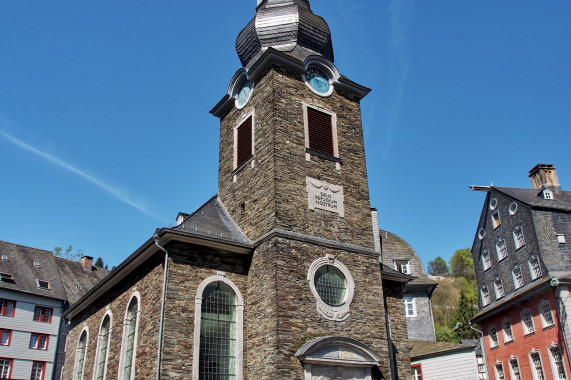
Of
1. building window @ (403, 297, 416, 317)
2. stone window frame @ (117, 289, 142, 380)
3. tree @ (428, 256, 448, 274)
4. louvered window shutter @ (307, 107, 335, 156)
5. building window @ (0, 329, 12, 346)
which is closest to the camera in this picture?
stone window frame @ (117, 289, 142, 380)

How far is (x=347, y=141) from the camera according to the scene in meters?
19.1

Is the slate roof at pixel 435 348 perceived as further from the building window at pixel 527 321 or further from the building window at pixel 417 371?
the building window at pixel 527 321

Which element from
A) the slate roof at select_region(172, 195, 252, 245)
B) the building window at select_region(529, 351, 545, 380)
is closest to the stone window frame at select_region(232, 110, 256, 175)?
the slate roof at select_region(172, 195, 252, 245)

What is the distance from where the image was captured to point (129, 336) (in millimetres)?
17016

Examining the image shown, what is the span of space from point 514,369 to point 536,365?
8.09 feet

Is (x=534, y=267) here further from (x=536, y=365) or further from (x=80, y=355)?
(x=80, y=355)

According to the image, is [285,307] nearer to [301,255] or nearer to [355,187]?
[301,255]

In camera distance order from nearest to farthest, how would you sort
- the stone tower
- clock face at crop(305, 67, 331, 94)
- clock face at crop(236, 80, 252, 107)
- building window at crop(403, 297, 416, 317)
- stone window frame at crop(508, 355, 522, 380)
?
the stone tower → clock face at crop(305, 67, 331, 94) → clock face at crop(236, 80, 252, 107) → stone window frame at crop(508, 355, 522, 380) → building window at crop(403, 297, 416, 317)

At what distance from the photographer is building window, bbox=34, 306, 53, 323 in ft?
115

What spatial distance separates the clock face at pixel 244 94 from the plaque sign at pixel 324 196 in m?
4.48

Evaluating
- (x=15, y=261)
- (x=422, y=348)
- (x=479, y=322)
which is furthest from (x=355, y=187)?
(x=15, y=261)

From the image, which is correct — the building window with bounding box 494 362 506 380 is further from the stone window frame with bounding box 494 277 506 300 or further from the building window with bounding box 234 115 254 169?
the building window with bounding box 234 115 254 169

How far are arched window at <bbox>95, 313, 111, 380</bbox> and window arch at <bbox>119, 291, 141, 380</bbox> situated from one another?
6.10ft

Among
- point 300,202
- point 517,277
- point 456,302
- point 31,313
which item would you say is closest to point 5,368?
point 31,313
